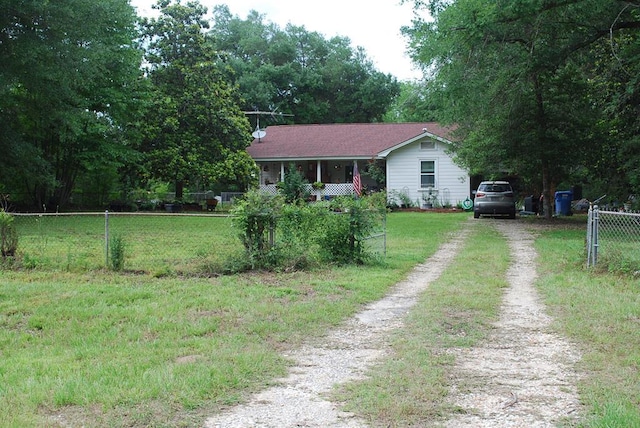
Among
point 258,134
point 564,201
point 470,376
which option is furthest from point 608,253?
point 258,134

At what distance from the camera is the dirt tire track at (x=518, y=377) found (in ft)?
13.4

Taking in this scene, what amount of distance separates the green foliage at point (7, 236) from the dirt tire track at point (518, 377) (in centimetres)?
900

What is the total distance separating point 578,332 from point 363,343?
230cm

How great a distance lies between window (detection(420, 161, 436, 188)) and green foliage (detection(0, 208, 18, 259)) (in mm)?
25902

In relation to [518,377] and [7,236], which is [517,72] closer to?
[7,236]

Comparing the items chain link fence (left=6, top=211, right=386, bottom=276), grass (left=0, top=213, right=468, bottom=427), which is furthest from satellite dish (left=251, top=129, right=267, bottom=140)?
grass (left=0, top=213, right=468, bottom=427)

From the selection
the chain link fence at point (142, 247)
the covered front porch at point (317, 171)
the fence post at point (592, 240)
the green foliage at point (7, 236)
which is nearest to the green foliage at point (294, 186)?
the covered front porch at point (317, 171)

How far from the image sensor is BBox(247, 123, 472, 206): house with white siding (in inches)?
1350

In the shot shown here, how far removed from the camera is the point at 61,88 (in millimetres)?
22141

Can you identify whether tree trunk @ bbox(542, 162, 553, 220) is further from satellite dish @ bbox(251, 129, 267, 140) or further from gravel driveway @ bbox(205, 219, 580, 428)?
satellite dish @ bbox(251, 129, 267, 140)

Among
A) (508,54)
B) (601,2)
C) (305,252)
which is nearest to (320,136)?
(508,54)

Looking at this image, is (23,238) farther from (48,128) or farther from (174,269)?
(48,128)

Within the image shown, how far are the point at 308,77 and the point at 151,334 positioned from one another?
Answer: 50.8 m

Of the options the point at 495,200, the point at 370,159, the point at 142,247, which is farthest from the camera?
the point at 370,159
